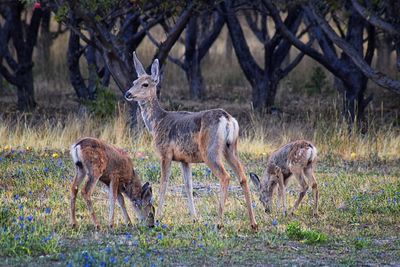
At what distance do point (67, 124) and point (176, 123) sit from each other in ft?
22.2

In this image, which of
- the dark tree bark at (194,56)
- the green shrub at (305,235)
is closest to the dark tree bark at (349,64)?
the dark tree bark at (194,56)

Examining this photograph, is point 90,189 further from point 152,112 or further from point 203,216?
point 152,112

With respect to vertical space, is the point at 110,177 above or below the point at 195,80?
below

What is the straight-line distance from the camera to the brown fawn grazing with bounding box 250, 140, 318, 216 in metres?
10.7

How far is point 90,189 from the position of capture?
9227mm

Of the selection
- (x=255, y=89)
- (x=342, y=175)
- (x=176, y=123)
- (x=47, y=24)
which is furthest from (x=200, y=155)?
(x=47, y=24)

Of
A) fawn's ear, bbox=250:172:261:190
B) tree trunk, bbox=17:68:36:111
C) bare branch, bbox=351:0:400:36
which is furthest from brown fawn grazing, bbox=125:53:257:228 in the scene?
tree trunk, bbox=17:68:36:111

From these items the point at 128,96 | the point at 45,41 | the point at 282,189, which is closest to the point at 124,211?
the point at 128,96

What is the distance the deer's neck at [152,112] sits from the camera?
426 inches

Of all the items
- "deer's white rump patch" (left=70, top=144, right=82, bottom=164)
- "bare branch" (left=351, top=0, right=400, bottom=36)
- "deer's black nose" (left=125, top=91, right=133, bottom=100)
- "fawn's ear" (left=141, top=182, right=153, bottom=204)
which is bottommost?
"fawn's ear" (left=141, top=182, right=153, bottom=204)

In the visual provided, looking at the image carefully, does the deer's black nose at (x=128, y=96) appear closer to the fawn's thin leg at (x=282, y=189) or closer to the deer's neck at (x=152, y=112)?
the deer's neck at (x=152, y=112)

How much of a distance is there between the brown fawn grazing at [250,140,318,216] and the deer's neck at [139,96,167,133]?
1.42 m

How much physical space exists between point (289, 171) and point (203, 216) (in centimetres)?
142

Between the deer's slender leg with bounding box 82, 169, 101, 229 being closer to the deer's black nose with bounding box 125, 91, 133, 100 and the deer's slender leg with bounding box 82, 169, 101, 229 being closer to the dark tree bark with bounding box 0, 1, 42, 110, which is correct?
the deer's black nose with bounding box 125, 91, 133, 100
